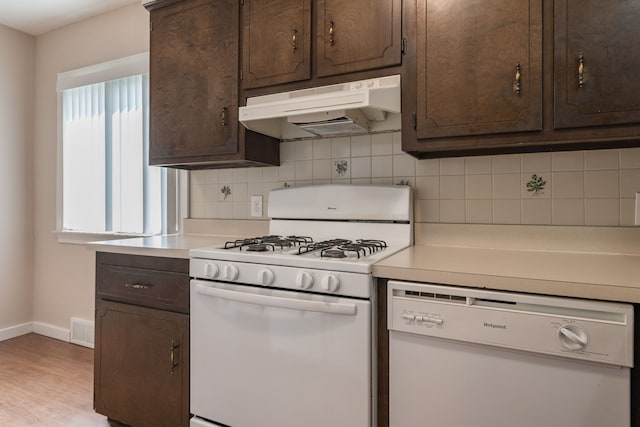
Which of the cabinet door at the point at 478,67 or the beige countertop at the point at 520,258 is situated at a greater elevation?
the cabinet door at the point at 478,67

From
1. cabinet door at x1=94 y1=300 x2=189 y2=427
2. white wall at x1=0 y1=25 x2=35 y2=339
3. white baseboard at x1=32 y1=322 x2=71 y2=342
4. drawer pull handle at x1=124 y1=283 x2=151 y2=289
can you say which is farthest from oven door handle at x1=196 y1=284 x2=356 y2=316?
white wall at x1=0 y1=25 x2=35 y2=339

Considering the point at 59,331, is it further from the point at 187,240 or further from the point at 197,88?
the point at 197,88

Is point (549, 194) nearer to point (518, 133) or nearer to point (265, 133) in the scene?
point (518, 133)

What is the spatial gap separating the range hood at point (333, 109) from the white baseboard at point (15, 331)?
2.86 metres

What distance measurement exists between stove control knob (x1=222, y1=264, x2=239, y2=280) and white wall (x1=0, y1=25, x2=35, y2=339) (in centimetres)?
268

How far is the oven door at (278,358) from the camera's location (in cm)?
124

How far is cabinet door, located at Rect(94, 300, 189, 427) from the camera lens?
163 centimetres

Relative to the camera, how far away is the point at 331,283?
126 cm

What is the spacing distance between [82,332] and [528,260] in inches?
122

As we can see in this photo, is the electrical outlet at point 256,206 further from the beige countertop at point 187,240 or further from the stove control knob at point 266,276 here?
the stove control knob at point 266,276

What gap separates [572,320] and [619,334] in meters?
0.10

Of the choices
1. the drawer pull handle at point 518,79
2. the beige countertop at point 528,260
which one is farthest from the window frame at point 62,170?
the drawer pull handle at point 518,79

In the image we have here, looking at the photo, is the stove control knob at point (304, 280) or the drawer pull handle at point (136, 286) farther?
the drawer pull handle at point (136, 286)

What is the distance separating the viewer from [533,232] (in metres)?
1.57
